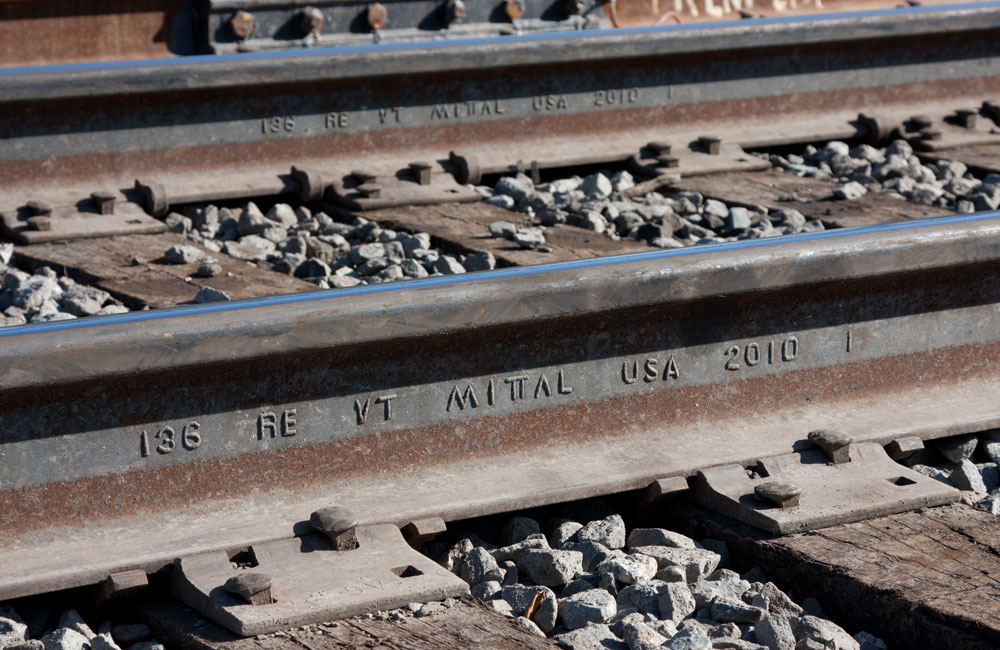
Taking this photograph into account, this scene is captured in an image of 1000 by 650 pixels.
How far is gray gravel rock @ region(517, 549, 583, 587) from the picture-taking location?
3.30 m

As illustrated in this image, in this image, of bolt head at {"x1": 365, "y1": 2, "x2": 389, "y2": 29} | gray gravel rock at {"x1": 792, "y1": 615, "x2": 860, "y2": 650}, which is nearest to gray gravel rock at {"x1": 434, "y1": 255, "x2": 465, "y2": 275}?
gray gravel rock at {"x1": 792, "y1": 615, "x2": 860, "y2": 650}

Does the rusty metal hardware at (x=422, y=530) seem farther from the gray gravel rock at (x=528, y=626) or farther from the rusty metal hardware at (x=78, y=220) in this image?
the rusty metal hardware at (x=78, y=220)

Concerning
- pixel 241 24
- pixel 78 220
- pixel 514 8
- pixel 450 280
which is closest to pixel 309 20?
pixel 241 24

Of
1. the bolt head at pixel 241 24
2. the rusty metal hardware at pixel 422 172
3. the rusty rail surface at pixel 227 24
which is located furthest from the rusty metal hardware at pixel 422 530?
the bolt head at pixel 241 24

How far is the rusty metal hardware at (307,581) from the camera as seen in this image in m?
2.96

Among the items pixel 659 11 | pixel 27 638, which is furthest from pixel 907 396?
pixel 659 11

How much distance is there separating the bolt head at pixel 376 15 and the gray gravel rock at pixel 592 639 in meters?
7.11

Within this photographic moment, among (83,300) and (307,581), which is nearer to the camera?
(307,581)

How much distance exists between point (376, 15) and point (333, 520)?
22.5ft

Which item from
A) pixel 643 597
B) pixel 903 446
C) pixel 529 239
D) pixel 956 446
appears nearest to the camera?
pixel 643 597

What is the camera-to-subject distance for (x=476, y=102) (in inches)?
283

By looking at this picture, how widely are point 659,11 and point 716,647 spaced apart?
9037 mm

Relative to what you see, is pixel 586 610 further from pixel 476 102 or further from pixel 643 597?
pixel 476 102

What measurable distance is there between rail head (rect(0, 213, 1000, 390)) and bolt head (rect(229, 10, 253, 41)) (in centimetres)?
579
